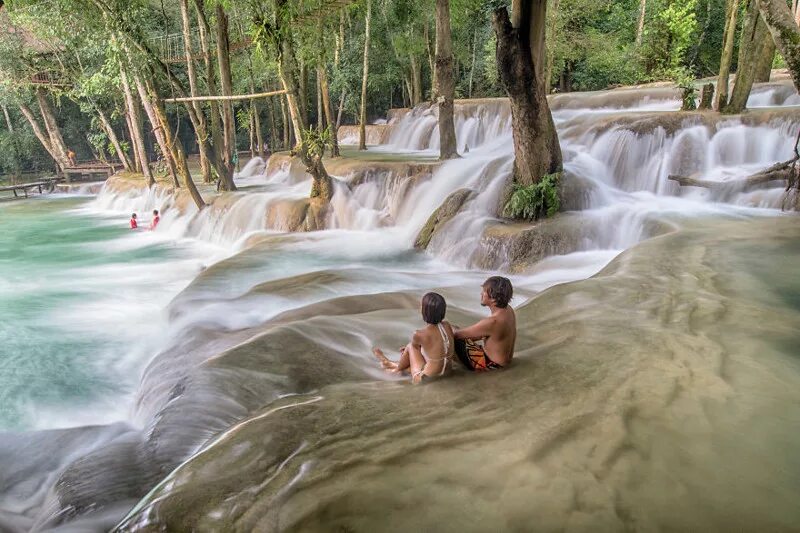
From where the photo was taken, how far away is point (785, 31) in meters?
6.17

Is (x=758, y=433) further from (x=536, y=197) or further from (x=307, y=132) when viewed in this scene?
(x=307, y=132)

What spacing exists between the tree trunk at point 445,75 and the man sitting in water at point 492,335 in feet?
33.1

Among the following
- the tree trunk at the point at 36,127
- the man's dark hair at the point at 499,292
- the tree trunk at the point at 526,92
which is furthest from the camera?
the tree trunk at the point at 36,127

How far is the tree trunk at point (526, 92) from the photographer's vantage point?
8.69 meters

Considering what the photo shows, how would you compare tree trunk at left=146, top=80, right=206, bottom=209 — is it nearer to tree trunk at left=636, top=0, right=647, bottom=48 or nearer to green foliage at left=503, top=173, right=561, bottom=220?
green foliage at left=503, top=173, right=561, bottom=220

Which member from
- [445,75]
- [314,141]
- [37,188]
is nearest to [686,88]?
[445,75]

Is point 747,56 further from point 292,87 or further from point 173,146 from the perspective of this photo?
point 173,146

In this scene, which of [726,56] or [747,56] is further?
[726,56]

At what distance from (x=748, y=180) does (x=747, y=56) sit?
10.9ft

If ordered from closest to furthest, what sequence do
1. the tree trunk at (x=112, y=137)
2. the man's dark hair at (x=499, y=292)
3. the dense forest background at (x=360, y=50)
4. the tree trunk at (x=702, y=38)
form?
the man's dark hair at (x=499, y=292) < the dense forest background at (x=360, y=50) < the tree trunk at (x=112, y=137) < the tree trunk at (x=702, y=38)

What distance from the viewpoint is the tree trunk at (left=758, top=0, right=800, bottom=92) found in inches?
240

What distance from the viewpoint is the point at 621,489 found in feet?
8.55

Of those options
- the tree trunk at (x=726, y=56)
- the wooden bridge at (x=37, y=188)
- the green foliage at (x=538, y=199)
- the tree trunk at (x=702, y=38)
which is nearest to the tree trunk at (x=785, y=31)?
the green foliage at (x=538, y=199)

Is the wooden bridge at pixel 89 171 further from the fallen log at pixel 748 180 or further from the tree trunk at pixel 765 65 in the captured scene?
the tree trunk at pixel 765 65
